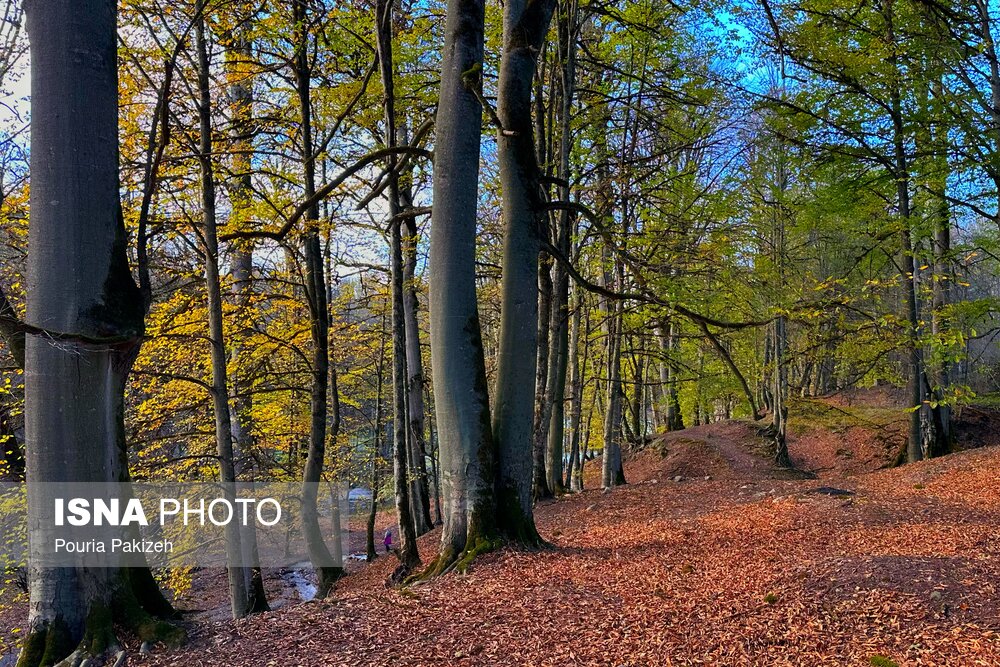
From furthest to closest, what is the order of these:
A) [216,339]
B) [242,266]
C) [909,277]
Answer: [909,277] → [242,266] → [216,339]

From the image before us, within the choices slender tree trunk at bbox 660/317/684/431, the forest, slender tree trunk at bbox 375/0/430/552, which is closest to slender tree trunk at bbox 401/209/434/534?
the forest

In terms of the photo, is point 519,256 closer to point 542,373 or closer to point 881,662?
point 881,662

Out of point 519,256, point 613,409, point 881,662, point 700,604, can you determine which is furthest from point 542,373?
point 881,662

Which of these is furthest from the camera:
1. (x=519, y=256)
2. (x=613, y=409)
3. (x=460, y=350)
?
(x=613, y=409)

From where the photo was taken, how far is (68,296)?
12.6ft

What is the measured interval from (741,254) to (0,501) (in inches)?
489

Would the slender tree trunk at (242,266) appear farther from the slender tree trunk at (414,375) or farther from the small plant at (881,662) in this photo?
the small plant at (881,662)

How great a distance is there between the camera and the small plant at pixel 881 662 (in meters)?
2.95

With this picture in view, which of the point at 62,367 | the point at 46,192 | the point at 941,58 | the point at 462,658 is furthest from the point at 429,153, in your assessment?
the point at 941,58

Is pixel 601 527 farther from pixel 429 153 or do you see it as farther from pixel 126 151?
pixel 126 151

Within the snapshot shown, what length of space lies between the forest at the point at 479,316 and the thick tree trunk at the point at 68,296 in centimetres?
2

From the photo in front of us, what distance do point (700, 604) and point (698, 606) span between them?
4 cm

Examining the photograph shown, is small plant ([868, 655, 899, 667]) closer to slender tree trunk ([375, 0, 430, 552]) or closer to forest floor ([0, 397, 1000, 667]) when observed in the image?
forest floor ([0, 397, 1000, 667])

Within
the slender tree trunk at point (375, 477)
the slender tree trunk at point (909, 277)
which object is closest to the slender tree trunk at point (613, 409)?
the slender tree trunk at point (375, 477)
